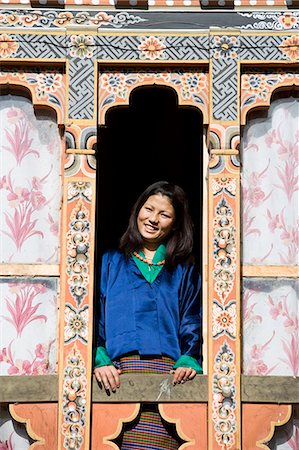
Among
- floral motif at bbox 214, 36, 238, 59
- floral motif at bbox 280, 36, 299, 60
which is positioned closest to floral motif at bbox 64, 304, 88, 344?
floral motif at bbox 214, 36, 238, 59

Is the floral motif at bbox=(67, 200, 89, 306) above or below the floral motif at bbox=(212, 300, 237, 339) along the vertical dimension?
above

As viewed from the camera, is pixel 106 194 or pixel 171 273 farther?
pixel 106 194

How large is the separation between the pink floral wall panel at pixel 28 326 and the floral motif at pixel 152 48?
1.51 meters

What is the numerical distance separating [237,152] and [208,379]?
141cm

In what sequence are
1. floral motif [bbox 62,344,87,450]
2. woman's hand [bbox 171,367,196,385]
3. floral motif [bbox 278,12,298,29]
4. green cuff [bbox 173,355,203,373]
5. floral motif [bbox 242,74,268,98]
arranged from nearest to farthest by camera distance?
floral motif [bbox 62,344,87,450] < woman's hand [bbox 171,367,196,385] < green cuff [bbox 173,355,203,373] < floral motif [bbox 242,74,268,98] < floral motif [bbox 278,12,298,29]

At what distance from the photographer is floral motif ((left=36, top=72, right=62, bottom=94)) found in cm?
1108

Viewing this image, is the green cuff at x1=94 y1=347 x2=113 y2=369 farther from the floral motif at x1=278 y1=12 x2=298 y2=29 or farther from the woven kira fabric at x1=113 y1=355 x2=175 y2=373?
the floral motif at x1=278 y1=12 x2=298 y2=29

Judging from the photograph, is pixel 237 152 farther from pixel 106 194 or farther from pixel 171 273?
pixel 106 194

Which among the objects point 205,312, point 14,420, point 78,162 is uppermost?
point 78,162

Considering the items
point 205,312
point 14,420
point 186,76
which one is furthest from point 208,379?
point 186,76

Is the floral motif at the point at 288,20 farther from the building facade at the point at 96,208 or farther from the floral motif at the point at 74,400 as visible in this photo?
the floral motif at the point at 74,400

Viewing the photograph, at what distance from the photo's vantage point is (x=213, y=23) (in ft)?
36.8

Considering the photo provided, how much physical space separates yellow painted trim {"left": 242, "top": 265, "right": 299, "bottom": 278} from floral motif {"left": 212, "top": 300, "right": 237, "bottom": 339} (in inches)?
12.2

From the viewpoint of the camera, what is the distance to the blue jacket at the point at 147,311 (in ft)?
35.8
